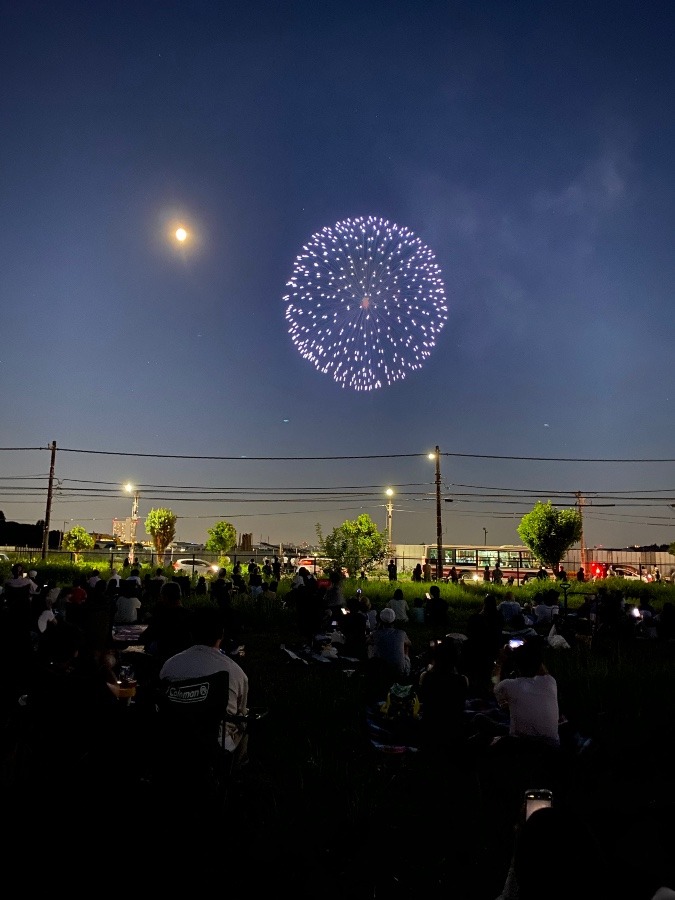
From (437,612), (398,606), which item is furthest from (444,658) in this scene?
(398,606)

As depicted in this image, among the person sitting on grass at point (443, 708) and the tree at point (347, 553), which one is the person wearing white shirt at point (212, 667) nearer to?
the person sitting on grass at point (443, 708)

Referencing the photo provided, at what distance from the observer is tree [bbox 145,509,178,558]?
2766 inches

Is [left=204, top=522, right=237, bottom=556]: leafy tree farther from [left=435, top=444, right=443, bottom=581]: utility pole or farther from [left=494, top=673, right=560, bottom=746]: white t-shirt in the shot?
[left=494, top=673, right=560, bottom=746]: white t-shirt

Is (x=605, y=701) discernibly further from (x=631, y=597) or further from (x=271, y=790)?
(x=631, y=597)

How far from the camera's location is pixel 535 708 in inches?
230

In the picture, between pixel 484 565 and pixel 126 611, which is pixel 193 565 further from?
pixel 484 565

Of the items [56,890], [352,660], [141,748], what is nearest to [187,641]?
[141,748]

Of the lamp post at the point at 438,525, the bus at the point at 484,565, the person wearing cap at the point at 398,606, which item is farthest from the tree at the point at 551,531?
A: the person wearing cap at the point at 398,606

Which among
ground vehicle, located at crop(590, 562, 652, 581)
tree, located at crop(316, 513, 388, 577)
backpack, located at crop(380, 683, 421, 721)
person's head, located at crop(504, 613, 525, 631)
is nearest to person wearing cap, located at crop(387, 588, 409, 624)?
person's head, located at crop(504, 613, 525, 631)

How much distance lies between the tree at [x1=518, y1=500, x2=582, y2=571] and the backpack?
43.2 metres

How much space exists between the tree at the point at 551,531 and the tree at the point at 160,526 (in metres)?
39.1

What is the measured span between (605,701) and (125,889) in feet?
21.2

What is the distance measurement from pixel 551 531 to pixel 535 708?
4542cm

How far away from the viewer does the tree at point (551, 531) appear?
48562mm
